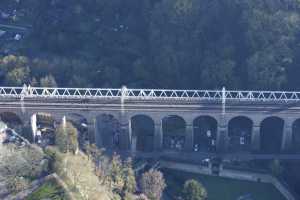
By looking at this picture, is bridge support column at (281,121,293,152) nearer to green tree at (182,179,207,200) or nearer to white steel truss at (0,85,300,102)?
white steel truss at (0,85,300,102)

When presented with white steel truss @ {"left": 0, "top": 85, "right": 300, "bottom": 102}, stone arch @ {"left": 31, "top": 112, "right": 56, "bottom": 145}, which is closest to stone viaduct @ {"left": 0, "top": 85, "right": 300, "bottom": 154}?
white steel truss @ {"left": 0, "top": 85, "right": 300, "bottom": 102}

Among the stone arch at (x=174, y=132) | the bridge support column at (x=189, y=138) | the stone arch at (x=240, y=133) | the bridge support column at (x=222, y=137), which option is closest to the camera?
the bridge support column at (x=222, y=137)

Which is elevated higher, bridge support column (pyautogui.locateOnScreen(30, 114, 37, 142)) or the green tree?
bridge support column (pyautogui.locateOnScreen(30, 114, 37, 142))

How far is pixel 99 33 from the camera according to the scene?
305 ft

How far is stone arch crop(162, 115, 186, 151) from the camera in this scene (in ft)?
243

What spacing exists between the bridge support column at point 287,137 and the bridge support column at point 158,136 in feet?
47.8

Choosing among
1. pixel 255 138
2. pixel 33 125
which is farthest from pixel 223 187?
pixel 33 125

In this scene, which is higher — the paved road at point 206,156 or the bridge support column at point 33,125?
the bridge support column at point 33,125

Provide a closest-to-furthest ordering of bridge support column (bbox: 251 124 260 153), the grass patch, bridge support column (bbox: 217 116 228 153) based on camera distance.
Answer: the grass patch → bridge support column (bbox: 217 116 228 153) → bridge support column (bbox: 251 124 260 153)

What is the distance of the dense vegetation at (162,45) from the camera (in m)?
76.6

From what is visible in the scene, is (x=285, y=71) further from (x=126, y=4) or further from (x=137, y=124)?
(x=126, y=4)

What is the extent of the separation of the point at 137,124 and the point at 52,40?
78.7 feet

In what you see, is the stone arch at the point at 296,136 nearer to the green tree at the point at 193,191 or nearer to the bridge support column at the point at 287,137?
the bridge support column at the point at 287,137

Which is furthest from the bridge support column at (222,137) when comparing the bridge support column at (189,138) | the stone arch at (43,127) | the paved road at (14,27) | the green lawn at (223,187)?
the paved road at (14,27)
